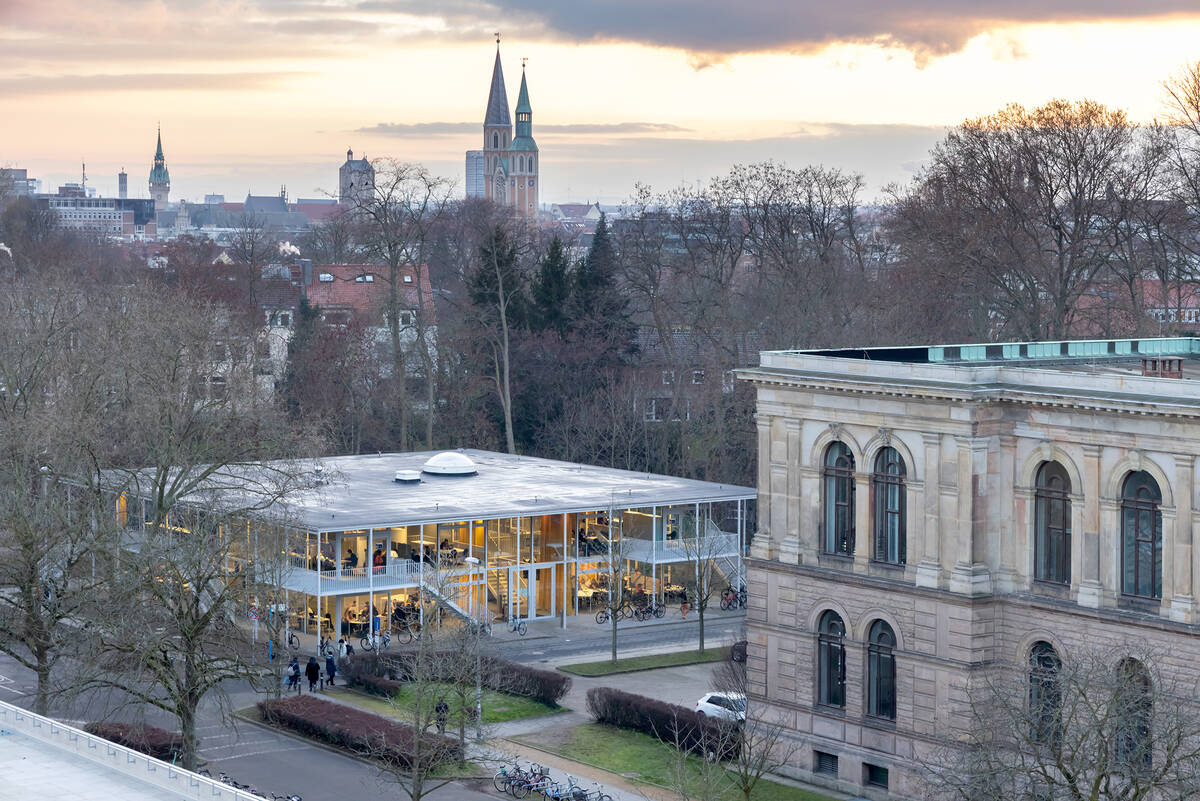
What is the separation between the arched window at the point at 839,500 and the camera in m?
44.2

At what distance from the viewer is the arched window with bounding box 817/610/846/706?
44.5 meters

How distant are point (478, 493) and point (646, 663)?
11.1 m

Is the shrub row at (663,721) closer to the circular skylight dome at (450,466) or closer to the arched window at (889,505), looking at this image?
the arched window at (889,505)

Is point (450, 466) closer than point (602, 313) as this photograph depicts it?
Yes

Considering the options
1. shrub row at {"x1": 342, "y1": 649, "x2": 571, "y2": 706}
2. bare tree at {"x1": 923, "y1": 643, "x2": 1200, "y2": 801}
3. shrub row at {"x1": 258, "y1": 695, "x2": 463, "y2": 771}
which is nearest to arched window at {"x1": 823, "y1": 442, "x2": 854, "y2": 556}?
bare tree at {"x1": 923, "y1": 643, "x2": 1200, "y2": 801}

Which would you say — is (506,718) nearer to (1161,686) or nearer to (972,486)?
(972,486)

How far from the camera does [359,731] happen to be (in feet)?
154

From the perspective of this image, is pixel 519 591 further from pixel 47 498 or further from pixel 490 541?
pixel 47 498

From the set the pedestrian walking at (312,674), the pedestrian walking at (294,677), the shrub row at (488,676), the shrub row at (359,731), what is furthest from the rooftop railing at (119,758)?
the pedestrian walking at (312,674)

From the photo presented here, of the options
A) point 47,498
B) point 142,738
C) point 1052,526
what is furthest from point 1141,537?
point 47,498

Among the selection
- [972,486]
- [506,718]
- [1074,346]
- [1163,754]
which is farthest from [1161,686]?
[506,718]

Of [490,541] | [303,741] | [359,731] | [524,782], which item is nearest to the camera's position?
[524,782]

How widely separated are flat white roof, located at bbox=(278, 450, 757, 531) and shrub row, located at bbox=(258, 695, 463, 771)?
630 centimetres

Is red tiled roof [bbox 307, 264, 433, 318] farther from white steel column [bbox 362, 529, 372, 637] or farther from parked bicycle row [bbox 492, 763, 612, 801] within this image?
parked bicycle row [bbox 492, 763, 612, 801]
